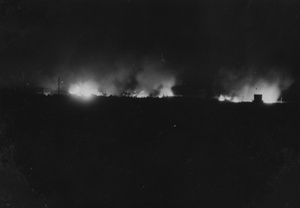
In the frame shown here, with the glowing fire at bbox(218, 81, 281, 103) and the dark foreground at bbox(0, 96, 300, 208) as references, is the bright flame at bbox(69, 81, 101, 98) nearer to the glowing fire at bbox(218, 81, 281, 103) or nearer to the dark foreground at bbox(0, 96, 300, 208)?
the dark foreground at bbox(0, 96, 300, 208)

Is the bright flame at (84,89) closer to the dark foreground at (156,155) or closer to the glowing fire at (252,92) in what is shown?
the dark foreground at (156,155)

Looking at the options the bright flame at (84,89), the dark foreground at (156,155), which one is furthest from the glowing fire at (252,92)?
the bright flame at (84,89)

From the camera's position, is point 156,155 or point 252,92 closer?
point 156,155

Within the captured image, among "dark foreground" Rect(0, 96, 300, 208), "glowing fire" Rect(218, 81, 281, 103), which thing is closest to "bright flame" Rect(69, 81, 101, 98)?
"dark foreground" Rect(0, 96, 300, 208)

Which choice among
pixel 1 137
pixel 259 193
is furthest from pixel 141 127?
pixel 1 137

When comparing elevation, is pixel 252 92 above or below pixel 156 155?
above
